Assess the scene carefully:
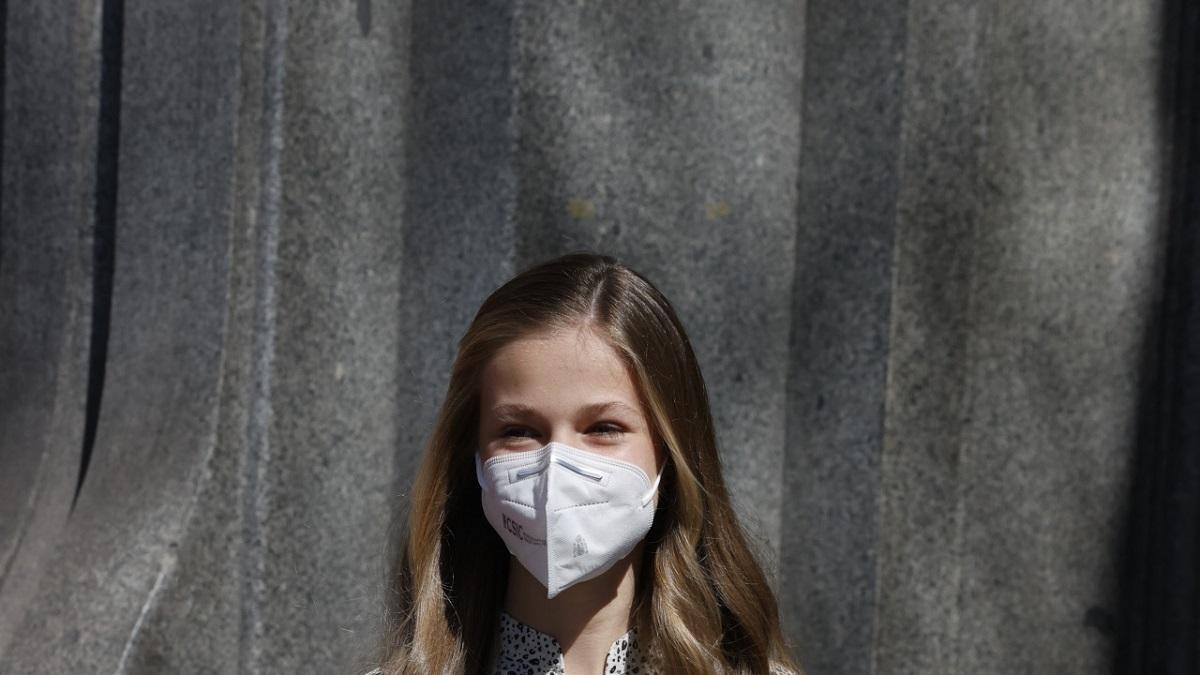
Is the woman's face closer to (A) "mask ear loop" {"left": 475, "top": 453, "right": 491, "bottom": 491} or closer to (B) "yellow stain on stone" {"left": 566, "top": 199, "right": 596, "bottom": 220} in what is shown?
(A) "mask ear loop" {"left": 475, "top": 453, "right": 491, "bottom": 491}

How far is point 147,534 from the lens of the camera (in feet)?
9.31

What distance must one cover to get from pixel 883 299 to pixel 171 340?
2.01m

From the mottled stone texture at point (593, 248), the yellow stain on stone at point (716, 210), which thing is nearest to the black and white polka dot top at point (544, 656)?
the mottled stone texture at point (593, 248)

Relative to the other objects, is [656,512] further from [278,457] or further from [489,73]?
[489,73]

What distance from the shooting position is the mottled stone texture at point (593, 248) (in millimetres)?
2932

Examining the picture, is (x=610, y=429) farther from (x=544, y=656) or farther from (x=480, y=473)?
(x=544, y=656)

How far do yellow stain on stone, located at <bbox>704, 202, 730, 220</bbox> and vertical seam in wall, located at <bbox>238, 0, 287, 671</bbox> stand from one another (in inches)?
46.9

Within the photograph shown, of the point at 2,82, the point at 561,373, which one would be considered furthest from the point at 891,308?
the point at 2,82

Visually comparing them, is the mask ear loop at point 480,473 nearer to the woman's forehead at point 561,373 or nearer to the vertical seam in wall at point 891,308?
the woman's forehead at point 561,373

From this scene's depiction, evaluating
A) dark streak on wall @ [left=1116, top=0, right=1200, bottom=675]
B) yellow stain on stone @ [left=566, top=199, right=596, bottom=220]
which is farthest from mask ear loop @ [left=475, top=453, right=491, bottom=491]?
dark streak on wall @ [left=1116, top=0, right=1200, bottom=675]

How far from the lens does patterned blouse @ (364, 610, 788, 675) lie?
6.55ft

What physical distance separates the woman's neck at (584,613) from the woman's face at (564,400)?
24 centimetres

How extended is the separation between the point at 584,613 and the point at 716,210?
1.59 m

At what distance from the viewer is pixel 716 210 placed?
3.30 m
